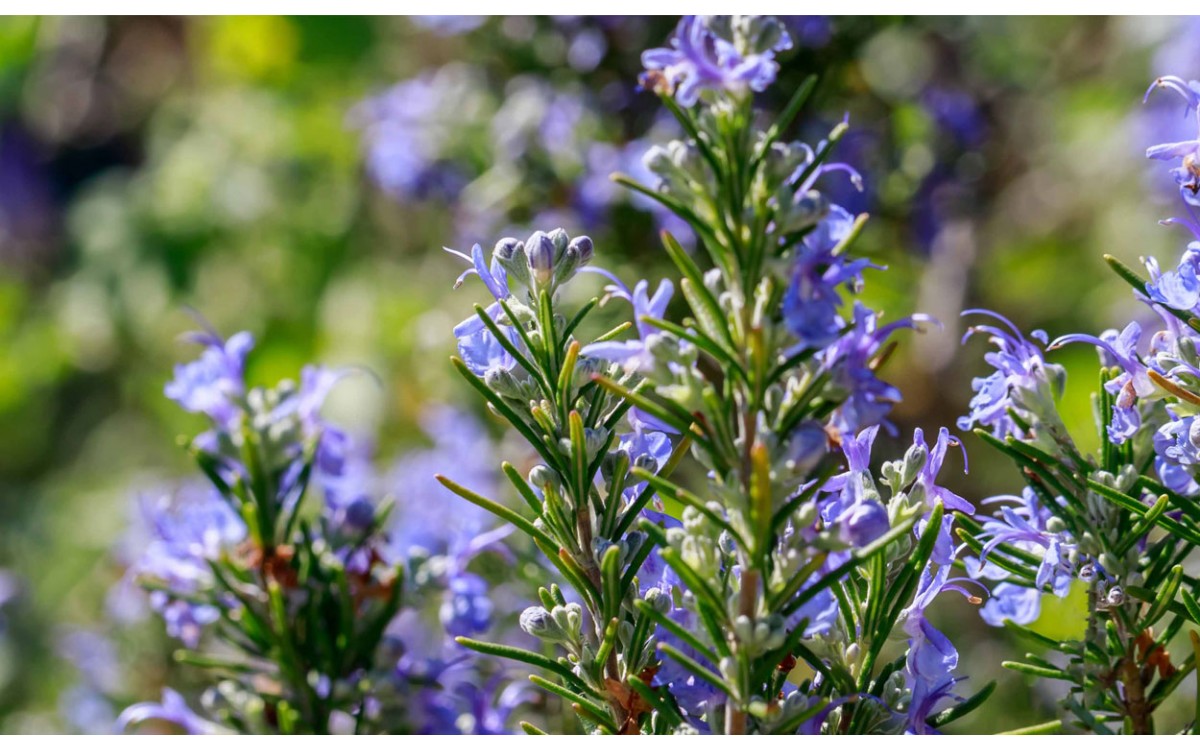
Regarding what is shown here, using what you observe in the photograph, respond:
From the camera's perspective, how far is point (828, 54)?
188 cm

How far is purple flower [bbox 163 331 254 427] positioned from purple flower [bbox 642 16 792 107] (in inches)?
22.5

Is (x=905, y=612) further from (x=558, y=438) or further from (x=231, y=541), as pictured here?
(x=231, y=541)

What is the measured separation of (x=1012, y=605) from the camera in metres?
0.79

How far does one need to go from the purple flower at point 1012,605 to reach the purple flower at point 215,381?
0.66 m

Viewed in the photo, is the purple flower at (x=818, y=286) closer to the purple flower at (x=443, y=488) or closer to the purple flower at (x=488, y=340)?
the purple flower at (x=488, y=340)

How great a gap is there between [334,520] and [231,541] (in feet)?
0.33

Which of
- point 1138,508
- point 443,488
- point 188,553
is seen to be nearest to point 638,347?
point 1138,508

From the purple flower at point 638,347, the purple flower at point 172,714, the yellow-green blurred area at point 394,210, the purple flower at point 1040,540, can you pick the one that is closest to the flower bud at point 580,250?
the purple flower at point 638,347

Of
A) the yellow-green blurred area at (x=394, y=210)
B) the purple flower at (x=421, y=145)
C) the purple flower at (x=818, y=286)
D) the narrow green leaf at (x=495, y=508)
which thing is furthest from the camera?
the purple flower at (x=421, y=145)

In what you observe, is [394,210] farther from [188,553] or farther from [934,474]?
[934,474]

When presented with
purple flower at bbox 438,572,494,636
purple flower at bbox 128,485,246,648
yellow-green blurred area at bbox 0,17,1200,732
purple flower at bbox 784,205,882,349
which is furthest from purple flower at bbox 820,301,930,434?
yellow-green blurred area at bbox 0,17,1200,732

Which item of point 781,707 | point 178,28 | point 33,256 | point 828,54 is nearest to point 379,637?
point 781,707

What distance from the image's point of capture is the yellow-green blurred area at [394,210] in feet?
6.47

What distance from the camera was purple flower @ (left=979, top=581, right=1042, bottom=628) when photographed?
78 centimetres
